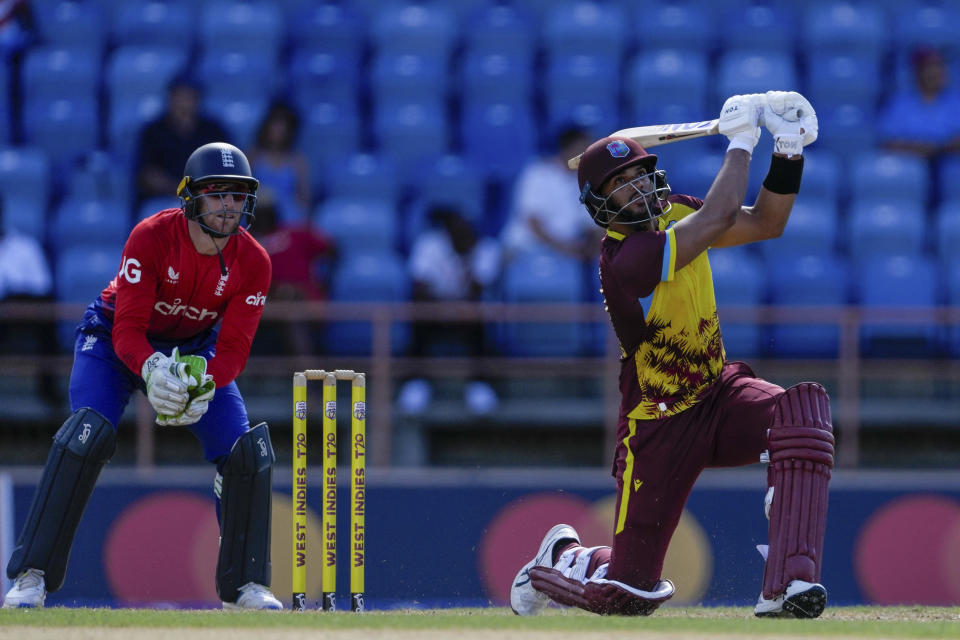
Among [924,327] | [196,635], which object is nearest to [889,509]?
[924,327]

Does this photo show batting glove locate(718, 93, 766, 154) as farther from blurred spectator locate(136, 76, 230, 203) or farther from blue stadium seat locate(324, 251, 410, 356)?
blurred spectator locate(136, 76, 230, 203)

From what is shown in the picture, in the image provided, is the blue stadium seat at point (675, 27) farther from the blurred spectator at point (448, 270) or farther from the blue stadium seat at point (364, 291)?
the blue stadium seat at point (364, 291)

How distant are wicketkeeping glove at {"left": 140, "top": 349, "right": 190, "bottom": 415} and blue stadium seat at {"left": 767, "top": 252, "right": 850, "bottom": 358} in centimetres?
500

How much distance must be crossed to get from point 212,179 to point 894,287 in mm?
5684

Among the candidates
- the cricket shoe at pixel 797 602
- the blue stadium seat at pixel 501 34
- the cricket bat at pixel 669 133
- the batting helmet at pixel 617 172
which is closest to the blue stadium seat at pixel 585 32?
the blue stadium seat at pixel 501 34

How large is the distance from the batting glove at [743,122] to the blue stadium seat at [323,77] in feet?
20.5

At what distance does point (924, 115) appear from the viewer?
10.9 meters

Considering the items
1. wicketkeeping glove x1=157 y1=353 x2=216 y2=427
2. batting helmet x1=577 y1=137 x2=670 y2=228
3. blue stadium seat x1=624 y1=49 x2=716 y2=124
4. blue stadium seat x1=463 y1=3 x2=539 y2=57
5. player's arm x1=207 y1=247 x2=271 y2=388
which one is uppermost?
blue stadium seat x1=463 y1=3 x2=539 y2=57

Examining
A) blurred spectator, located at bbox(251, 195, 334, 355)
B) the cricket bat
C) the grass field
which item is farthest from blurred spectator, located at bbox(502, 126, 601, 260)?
the grass field

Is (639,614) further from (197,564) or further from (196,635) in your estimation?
(197,564)

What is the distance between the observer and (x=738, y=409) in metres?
5.56

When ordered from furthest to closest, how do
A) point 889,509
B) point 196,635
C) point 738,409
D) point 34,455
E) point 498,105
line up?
point 498,105
point 34,455
point 889,509
point 738,409
point 196,635

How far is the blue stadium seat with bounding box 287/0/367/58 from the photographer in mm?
11828

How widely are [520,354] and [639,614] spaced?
4170 millimetres
